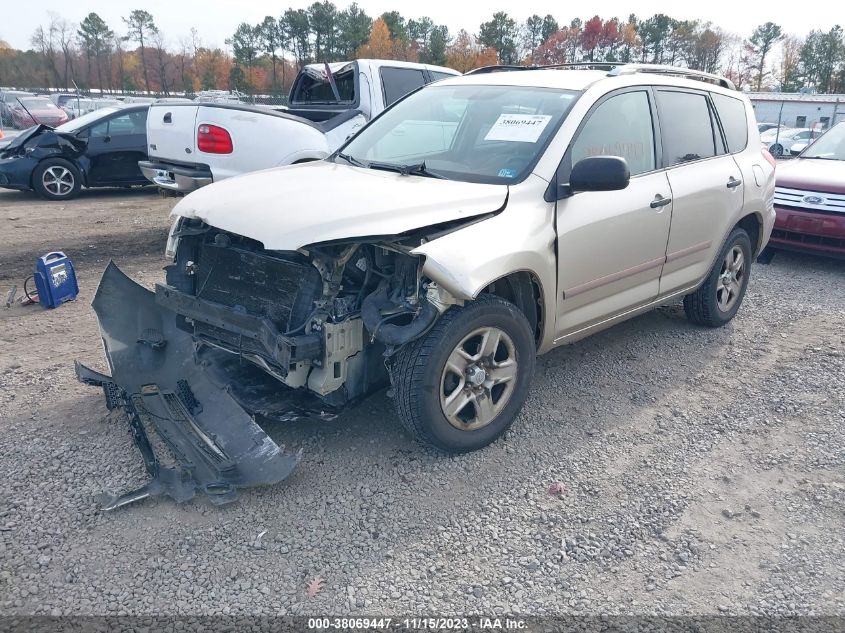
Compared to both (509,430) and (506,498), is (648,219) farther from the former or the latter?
(506,498)

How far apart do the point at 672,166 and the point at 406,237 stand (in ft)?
7.52

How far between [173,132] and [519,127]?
16.2ft

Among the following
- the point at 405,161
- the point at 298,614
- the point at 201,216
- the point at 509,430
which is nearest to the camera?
the point at 298,614

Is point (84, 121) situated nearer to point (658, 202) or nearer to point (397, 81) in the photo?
point (397, 81)

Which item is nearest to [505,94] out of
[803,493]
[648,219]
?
[648,219]

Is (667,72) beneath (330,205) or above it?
above

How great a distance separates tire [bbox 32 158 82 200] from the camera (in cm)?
1097

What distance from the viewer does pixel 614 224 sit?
13.2 feet

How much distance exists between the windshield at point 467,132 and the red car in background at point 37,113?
2039cm

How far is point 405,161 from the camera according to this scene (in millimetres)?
4250

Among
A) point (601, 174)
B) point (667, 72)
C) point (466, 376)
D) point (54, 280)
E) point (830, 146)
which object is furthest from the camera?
point (830, 146)

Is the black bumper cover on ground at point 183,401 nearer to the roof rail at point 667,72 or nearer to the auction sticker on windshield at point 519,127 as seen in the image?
the auction sticker on windshield at point 519,127

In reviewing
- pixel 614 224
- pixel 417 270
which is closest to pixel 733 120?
pixel 614 224

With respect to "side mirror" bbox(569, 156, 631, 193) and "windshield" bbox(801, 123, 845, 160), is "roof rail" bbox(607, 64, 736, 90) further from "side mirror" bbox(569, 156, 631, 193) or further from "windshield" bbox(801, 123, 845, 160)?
"windshield" bbox(801, 123, 845, 160)
